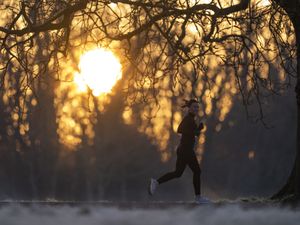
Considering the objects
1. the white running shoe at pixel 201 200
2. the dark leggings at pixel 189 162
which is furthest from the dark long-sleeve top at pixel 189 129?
the white running shoe at pixel 201 200

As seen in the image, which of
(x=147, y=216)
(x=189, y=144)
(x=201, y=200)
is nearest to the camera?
(x=147, y=216)

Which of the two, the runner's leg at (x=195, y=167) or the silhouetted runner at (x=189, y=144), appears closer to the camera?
the silhouetted runner at (x=189, y=144)

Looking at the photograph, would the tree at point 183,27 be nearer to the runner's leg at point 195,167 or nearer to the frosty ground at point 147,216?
the runner's leg at point 195,167

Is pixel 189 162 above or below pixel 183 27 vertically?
below

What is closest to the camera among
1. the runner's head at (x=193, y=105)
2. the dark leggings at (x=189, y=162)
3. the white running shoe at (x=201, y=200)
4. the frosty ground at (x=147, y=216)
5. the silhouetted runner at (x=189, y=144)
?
the frosty ground at (x=147, y=216)

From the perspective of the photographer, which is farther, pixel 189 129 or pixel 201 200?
pixel 201 200

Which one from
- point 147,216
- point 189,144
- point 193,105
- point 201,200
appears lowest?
point 147,216

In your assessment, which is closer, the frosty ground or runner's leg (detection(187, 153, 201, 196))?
the frosty ground

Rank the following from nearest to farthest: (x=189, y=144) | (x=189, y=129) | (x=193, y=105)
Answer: (x=193, y=105) → (x=189, y=129) → (x=189, y=144)

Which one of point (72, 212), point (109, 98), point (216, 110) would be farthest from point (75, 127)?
point (72, 212)

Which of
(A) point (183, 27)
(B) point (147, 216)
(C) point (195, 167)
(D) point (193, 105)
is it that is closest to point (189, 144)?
(C) point (195, 167)

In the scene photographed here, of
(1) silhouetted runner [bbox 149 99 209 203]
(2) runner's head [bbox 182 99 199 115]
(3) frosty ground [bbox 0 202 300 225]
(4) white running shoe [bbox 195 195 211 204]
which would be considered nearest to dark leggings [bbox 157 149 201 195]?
(1) silhouetted runner [bbox 149 99 209 203]

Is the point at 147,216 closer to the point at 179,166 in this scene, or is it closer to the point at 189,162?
the point at 189,162

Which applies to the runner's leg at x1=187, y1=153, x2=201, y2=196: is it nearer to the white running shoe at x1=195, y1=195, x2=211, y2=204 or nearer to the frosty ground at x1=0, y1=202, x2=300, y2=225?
the white running shoe at x1=195, y1=195, x2=211, y2=204
